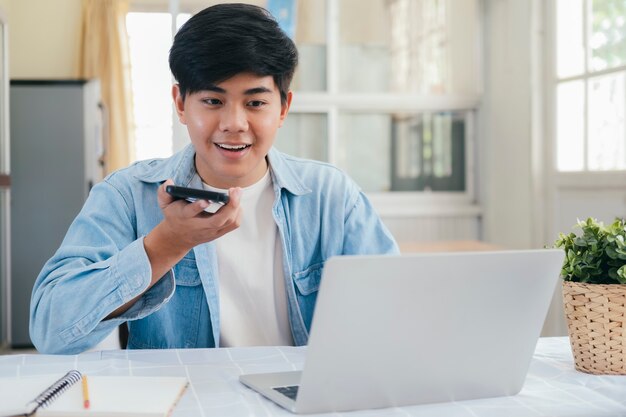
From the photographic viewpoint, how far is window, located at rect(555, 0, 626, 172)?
10.1 ft

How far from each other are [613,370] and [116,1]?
4.40 metres

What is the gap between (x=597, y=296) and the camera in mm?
1042

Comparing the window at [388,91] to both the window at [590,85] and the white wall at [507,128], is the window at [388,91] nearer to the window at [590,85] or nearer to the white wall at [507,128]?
the white wall at [507,128]

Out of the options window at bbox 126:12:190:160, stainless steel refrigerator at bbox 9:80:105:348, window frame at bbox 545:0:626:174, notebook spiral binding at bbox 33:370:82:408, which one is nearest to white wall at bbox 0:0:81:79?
window at bbox 126:12:190:160

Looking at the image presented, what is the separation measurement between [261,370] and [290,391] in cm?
16

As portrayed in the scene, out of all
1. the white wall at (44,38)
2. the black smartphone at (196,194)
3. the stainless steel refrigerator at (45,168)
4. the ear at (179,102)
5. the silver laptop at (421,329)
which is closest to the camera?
the silver laptop at (421,329)

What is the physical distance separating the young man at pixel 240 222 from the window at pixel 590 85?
1869 mm

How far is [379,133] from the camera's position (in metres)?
4.11

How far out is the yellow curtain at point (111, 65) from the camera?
15.9ft

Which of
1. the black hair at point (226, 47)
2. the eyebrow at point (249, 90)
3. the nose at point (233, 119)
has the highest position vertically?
the black hair at point (226, 47)

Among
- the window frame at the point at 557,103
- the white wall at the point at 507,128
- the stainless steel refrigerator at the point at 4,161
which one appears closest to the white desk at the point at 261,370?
the window frame at the point at 557,103

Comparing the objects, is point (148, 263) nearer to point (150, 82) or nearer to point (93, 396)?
point (93, 396)

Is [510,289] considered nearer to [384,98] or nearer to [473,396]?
[473,396]

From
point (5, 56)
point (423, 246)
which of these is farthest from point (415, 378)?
point (5, 56)
